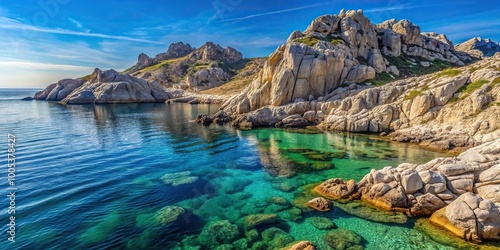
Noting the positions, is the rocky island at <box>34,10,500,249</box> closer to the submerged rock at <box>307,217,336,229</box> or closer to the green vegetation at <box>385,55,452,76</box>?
the green vegetation at <box>385,55,452,76</box>

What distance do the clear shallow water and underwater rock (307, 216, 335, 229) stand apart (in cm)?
46

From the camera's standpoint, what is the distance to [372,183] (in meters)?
26.5

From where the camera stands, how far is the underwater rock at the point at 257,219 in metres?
21.8

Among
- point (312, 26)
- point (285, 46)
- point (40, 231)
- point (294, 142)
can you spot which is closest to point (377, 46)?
point (312, 26)

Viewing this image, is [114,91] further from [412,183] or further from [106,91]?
[412,183]

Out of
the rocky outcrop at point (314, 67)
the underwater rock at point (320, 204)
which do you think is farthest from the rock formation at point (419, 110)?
the underwater rock at point (320, 204)

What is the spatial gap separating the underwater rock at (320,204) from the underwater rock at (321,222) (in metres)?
1.58

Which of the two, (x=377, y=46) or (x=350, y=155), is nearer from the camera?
(x=350, y=155)

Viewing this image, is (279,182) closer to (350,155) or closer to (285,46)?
(350,155)

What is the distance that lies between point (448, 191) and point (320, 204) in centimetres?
1134

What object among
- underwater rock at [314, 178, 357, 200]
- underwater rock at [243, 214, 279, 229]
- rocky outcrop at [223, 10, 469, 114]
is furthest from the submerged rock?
rocky outcrop at [223, 10, 469, 114]

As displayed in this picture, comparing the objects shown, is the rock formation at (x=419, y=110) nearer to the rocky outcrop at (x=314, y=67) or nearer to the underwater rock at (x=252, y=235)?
the rocky outcrop at (x=314, y=67)

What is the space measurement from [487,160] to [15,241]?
40851 mm

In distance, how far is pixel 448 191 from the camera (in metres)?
23.5
